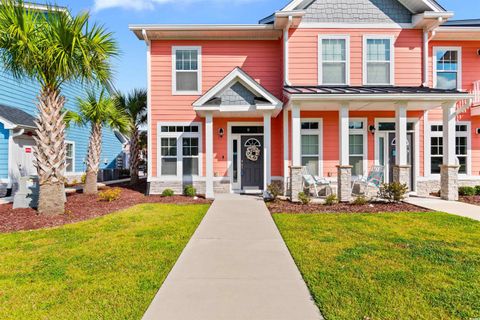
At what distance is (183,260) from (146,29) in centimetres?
976

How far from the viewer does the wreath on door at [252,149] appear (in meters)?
11.6

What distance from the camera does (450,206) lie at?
855 centimetres

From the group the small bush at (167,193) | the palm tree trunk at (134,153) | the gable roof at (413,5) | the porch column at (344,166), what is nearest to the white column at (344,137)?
the porch column at (344,166)

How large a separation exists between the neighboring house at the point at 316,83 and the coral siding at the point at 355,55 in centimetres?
4

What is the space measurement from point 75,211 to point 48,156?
1.74 metres

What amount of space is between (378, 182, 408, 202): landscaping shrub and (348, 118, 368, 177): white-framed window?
6.57 ft

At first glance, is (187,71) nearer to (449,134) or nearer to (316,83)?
(316,83)

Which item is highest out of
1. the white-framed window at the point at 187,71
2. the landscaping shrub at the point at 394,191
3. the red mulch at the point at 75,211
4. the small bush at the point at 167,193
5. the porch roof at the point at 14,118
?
the white-framed window at the point at 187,71

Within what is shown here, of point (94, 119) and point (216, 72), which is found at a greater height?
point (216, 72)

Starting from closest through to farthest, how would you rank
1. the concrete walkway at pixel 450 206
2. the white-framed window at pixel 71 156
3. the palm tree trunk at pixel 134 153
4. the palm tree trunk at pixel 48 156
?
the palm tree trunk at pixel 48 156, the concrete walkway at pixel 450 206, the palm tree trunk at pixel 134 153, the white-framed window at pixel 71 156

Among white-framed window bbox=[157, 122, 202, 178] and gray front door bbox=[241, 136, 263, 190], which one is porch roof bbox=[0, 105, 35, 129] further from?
gray front door bbox=[241, 136, 263, 190]

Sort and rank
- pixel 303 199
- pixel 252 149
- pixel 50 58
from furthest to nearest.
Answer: pixel 252 149 → pixel 303 199 → pixel 50 58

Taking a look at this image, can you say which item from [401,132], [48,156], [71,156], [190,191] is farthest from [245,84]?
[71,156]

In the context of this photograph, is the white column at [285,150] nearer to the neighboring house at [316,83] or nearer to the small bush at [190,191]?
the neighboring house at [316,83]
